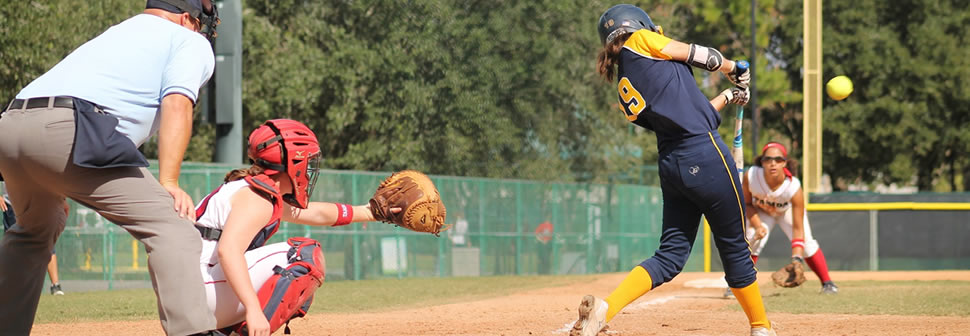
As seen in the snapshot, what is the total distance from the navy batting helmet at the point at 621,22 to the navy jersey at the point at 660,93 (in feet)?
0.23

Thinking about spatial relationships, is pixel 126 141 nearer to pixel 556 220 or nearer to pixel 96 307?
pixel 96 307

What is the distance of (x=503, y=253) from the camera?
20844mm

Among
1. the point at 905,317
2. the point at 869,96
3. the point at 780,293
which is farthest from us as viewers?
the point at 869,96

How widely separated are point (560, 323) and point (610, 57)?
2606 millimetres

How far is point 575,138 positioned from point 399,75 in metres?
4.40

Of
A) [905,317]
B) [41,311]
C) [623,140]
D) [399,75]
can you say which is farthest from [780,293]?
[623,140]

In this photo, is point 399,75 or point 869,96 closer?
point 399,75

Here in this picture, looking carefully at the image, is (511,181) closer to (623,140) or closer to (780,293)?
(623,140)

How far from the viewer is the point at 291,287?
4699 mm

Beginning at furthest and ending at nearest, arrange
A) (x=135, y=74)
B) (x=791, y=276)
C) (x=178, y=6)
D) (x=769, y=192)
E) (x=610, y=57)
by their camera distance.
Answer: (x=769, y=192) < (x=791, y=276) < (x=610, y=57) < (x=178, y=6) < (x=135, y=74)

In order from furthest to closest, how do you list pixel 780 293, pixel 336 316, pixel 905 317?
pixel 780 293 → pixel 336 316 → pixel 905 317

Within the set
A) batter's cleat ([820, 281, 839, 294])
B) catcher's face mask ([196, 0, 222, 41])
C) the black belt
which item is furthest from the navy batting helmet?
batter's cleat ([820, 281, 839, 294])

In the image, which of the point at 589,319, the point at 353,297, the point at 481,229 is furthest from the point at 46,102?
the point at 481,229

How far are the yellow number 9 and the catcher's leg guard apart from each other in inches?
79.1
